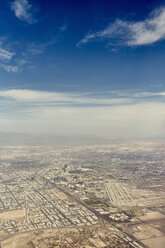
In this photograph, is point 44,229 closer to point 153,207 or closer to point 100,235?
point 100,235

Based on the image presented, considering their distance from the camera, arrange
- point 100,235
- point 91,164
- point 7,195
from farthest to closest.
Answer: point 91,164 < point 7,195 < point 100,235

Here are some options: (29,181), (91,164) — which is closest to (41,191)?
(29,181)

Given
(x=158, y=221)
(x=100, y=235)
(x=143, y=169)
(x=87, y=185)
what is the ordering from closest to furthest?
1. (x=100, y=235)
2. (x=158, y=221)
3. (x=87, y=185)
4. (x=143, y=169)

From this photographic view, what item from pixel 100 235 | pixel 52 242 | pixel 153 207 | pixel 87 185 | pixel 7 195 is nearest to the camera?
pixel 52 242

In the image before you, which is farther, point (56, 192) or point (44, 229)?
point (56, 192)

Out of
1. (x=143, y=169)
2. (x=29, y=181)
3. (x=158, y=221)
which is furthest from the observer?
(x=143, y=169)

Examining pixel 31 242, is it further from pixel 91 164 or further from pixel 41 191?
pixel 91 164

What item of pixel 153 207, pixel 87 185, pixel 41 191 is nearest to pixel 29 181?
pixel 41 191

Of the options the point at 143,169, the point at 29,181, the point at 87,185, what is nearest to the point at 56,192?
the point at 87,185

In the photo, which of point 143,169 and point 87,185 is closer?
point 87,185
